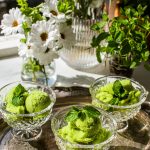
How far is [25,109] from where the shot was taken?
81 centimetres

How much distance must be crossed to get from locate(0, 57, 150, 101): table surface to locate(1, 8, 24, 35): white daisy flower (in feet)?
0.60

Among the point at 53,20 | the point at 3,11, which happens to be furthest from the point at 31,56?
the point at 3,11

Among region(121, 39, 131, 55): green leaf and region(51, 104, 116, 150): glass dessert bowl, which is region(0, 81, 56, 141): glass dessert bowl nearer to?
region(51, 104, 116, 150): glass dessert bowl

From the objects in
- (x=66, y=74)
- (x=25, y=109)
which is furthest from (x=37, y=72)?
(x=25, y=109)

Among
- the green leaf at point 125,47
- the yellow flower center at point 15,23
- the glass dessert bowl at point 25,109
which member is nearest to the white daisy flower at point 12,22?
the yellow flower center at point 15,23

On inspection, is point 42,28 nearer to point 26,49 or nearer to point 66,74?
point 26,49

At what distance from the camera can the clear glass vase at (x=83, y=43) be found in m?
1.03

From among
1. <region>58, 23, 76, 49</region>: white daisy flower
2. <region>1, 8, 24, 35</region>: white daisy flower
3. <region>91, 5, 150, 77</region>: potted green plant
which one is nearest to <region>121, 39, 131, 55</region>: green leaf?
<region>91, 5, 150, 77</region>: potted green plant

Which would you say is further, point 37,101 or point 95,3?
point 95,3

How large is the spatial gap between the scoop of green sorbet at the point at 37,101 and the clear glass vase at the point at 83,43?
0.24 m

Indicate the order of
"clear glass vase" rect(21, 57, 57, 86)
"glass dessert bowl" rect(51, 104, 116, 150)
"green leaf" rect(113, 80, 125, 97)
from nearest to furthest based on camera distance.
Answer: "glass dessert bowl" rect(51, 104, 116, 150), "green leaf" rect(113, 80, 125, 97), "clear glass vase" rect(21, 57, 57, 86)

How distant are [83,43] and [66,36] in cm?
15

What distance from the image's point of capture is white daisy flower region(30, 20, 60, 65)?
86 centimetres

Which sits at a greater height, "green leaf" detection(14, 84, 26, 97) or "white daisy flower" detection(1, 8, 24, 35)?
"white daisy flower" detection(1, 8, 24, 35)
